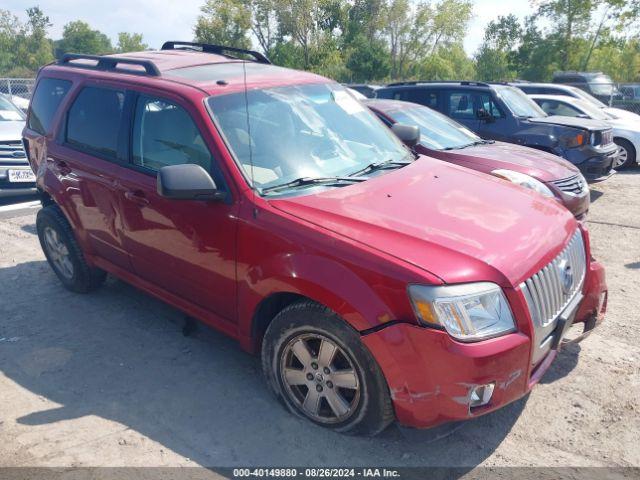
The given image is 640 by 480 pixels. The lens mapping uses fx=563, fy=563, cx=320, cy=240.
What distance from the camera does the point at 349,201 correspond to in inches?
125

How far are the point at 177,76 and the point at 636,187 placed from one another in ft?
28.4

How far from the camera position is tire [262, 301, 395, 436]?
282cm

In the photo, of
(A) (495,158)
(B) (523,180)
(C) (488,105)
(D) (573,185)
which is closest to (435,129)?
(A) (495,158)

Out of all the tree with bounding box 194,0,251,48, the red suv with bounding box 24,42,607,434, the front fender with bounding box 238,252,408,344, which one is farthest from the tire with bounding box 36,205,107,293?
the tree with bounding box 194,0,251,48

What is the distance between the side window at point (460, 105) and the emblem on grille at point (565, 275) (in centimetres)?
635

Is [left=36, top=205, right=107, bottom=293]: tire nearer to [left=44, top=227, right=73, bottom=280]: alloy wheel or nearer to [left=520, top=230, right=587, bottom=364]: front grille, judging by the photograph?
[left=44, top=227, right=73, bottom=280]: alloy wheel

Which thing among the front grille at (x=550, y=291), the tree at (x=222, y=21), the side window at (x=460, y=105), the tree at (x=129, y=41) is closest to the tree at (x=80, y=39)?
the tree at (x=129, y=41)

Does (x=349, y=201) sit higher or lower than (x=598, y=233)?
higher

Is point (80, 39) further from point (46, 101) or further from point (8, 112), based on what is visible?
point (46, 101)

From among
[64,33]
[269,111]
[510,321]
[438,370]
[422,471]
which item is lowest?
[422,471]

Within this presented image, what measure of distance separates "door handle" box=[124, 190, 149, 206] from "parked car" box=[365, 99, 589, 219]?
368 cm

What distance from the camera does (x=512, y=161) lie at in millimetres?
6281

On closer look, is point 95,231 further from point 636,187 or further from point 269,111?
point 636,187

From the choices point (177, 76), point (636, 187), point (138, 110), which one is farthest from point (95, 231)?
point (636, 187)
